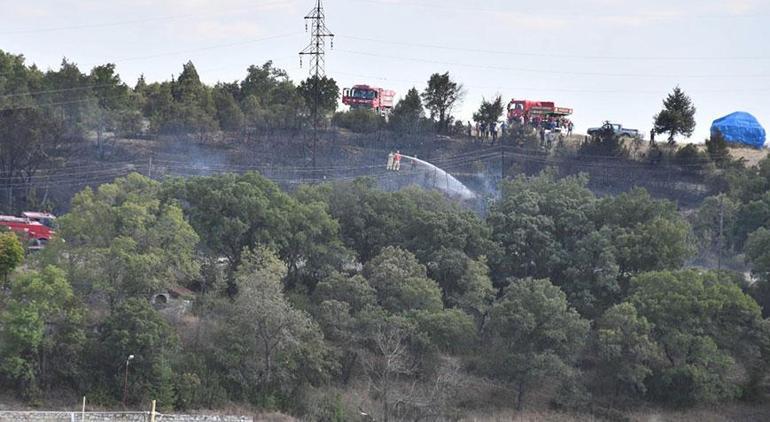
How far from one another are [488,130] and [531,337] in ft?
67.9

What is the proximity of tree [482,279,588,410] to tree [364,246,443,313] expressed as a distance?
68.1 inches

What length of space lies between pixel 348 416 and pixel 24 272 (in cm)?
901

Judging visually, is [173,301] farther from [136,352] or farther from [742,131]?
[742,131]

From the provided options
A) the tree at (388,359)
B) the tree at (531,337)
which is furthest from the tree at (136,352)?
the tree at (531,337)

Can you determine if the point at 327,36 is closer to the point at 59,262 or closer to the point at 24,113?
the point at 24,113

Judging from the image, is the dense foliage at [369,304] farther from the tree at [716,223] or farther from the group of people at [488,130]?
the group of people at [488,130]

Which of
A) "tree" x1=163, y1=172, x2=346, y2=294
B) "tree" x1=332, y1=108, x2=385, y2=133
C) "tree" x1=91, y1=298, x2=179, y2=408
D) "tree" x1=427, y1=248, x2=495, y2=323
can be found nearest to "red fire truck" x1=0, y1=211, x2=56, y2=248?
"tree" x1=163, y1=172, x2=346, y2=294

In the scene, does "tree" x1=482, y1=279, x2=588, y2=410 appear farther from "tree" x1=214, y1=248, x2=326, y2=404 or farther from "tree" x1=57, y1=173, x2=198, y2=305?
"tree" x1=57, y1=173, x2=198, y2=305

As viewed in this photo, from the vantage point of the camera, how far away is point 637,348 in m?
34.8

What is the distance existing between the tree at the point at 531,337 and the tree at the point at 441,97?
19.5 metres

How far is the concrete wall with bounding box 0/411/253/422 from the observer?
30594 millimetres

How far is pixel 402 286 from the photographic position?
A: 117 ft

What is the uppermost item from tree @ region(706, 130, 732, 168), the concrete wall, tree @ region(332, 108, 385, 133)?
tree @ region(332, 108, 385, 133)

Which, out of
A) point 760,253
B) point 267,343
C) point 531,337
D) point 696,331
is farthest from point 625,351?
point 267,343
